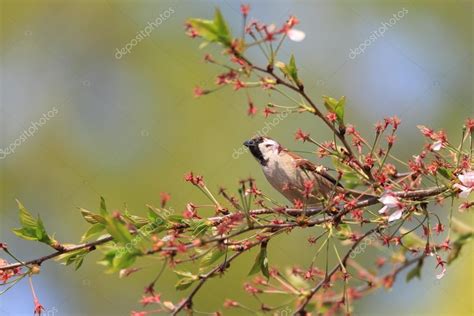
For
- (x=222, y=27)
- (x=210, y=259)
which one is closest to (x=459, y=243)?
(x=210, y=259)

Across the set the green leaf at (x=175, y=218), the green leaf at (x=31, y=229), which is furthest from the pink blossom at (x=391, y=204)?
the green leaf at (x=31, y=229)

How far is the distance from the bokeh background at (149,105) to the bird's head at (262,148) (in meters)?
3.96

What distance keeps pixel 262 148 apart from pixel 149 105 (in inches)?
275

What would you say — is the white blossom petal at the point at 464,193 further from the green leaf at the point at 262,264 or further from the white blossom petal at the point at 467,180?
the green leaf at the point at 262,264

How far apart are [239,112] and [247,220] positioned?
8.36 m

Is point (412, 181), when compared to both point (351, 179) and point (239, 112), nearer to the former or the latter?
point (351, 179)

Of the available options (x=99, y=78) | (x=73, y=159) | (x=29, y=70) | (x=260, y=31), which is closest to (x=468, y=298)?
(x=260, y=31)

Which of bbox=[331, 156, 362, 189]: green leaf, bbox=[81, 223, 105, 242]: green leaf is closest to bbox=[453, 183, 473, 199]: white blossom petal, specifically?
bbox=[331, 156, 362, 189]: green leaf

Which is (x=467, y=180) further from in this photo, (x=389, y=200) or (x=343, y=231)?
(x=343, y=231)

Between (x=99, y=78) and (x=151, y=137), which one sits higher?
(x=99, y=78)

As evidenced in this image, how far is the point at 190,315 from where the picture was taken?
7.35 feet

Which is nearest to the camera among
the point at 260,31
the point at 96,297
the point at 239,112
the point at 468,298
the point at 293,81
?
the point at 260,31

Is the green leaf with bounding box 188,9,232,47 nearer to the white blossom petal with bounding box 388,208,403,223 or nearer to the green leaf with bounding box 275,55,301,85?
the green leaf with bounding box 275,55,301,85

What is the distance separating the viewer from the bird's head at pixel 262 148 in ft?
13.7
